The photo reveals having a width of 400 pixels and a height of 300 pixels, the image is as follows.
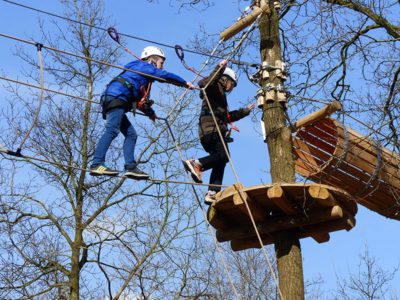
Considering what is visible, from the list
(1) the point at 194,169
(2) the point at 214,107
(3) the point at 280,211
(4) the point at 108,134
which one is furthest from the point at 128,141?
(3) the point at 280,211

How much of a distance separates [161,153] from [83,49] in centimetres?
209

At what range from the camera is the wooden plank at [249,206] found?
564 centimetres

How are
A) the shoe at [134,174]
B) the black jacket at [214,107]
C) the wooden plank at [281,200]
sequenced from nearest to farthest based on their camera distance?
the wooden plank at [281,200], the shoe at [134,174], the black jacket at [214,107]

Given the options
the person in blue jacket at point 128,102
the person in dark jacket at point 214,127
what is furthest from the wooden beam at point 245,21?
the person in blue jacket at point 128,102

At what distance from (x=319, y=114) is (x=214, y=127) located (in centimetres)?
99

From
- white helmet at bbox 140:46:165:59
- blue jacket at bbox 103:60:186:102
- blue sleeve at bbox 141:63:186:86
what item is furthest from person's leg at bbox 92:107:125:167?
white helmet at bbox 140:46:165:59

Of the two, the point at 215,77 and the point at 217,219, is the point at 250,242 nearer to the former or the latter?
the point at 217,219

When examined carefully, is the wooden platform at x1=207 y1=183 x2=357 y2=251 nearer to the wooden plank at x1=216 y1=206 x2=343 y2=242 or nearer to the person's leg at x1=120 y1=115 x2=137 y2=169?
the wooden plank at x1=216 y1=206 x2=343 y2=242

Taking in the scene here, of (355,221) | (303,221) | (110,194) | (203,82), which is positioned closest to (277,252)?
(303,221)

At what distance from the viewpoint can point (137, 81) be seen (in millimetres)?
6410

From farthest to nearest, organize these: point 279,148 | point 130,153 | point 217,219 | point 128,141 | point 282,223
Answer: point 128,141 → point 130,153 → point 279,148 → point 217,219 → point 282,223

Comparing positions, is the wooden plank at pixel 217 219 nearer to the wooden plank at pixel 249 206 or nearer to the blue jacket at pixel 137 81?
the wooden plank at pixel 249 206

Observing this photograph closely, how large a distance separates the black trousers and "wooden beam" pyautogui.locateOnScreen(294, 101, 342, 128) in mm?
704

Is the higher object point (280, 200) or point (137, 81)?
point (137, 81)
